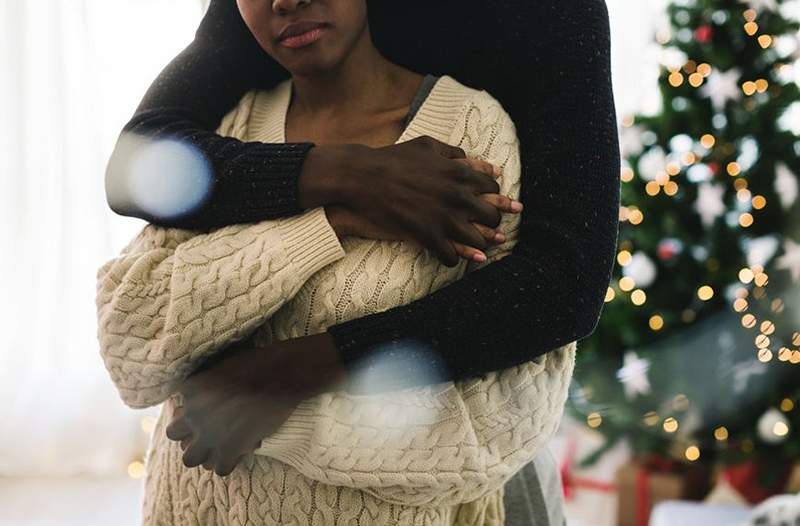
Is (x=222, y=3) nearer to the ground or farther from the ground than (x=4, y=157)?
farther from the ground

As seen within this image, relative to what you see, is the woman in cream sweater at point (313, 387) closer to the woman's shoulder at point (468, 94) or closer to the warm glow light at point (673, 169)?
the woman's shoulder at point (468, 94)

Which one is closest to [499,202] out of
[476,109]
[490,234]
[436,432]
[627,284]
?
[490,234]

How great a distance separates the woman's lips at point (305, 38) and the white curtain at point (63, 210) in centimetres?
209

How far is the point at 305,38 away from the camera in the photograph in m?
1.05

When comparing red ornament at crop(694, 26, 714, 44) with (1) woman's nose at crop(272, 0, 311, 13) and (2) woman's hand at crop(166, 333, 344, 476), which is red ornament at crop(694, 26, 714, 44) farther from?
(2) woman's hand at crop(166, 333, 344, 476)

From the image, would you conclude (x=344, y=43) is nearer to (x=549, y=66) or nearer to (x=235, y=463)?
(x=549, y=66)

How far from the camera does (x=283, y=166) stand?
100 centimetres

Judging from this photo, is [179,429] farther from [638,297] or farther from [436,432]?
[638,297]

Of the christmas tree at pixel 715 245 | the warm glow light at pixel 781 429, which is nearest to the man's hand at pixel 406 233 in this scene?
the christmas tree at pixel 715 245

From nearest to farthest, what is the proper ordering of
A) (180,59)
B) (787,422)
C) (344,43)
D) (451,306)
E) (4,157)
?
(451,306) → (344,43) → (180,59) → (787,422) → (4,157)

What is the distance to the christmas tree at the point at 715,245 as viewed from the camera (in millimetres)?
2434

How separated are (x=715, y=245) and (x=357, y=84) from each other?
1.67m

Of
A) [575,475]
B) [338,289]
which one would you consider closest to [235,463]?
[338,289]

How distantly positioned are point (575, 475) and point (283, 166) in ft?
8.07
